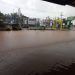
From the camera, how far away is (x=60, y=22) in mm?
35156

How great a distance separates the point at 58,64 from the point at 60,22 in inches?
1215

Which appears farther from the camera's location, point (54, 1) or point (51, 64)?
point (54, 1)

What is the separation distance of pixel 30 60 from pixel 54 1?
2.24 meters

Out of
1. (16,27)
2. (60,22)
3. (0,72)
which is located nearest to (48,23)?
(60,22)

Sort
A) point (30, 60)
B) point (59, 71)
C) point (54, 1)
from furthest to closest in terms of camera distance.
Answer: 1. point (54, 1)
2. point (30, 60)
3. point (59, 71)

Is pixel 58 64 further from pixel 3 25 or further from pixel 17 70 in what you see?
pixel 3 25

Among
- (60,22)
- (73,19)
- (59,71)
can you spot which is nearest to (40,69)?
(59,71)

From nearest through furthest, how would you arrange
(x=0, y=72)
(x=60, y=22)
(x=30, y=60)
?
1. (x=0, y=72)
2. (x=30, y=60)
3. (x=60, y=22)

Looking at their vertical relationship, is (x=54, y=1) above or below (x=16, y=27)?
above

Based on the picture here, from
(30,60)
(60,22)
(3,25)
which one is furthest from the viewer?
(60,22)

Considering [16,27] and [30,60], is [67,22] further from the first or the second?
[30,60]

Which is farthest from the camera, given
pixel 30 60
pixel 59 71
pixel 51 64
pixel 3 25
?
pixel 3 25

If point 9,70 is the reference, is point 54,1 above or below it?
above

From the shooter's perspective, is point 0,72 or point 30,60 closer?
point 0,72
